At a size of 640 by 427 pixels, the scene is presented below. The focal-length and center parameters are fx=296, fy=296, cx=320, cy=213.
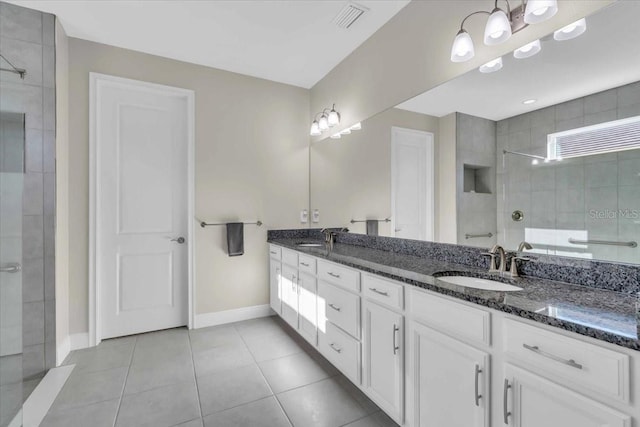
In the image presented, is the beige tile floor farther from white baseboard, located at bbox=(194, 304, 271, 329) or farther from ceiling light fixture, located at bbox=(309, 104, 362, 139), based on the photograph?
ceiling light fixture, located at bbox=(309, 104, 362, 139)

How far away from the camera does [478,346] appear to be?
1110 mm

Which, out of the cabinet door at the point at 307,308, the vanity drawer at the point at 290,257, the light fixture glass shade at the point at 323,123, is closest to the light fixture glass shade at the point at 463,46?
the light fixture glass shade at the point at 323,123

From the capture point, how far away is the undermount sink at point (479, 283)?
4.37 feet

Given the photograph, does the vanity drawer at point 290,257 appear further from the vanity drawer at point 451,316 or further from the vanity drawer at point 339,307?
the vanity drawer at point 451,316

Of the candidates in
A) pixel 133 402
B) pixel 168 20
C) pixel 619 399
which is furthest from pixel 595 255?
pixel 168 20

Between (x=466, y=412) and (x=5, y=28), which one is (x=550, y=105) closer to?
(x=466, y=412)

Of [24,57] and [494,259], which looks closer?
[494,259]

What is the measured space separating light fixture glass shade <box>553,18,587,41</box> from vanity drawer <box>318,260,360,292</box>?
4.91 feet

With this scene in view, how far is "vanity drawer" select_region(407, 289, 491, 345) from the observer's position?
1.09m

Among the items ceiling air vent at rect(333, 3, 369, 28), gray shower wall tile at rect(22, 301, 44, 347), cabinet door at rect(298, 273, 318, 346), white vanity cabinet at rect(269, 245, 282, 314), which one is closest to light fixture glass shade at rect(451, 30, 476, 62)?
ceiling air vent at rect(333, 3, 369, 28)

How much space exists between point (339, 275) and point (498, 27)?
5.16 feet

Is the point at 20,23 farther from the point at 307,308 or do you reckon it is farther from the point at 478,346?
the point at 478,346

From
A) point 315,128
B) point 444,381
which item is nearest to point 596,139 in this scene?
point 444,381

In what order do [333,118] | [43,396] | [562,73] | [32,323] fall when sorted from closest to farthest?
1. [562,73]
2. [43,396]
3. [32,323]
4. [333,118]
